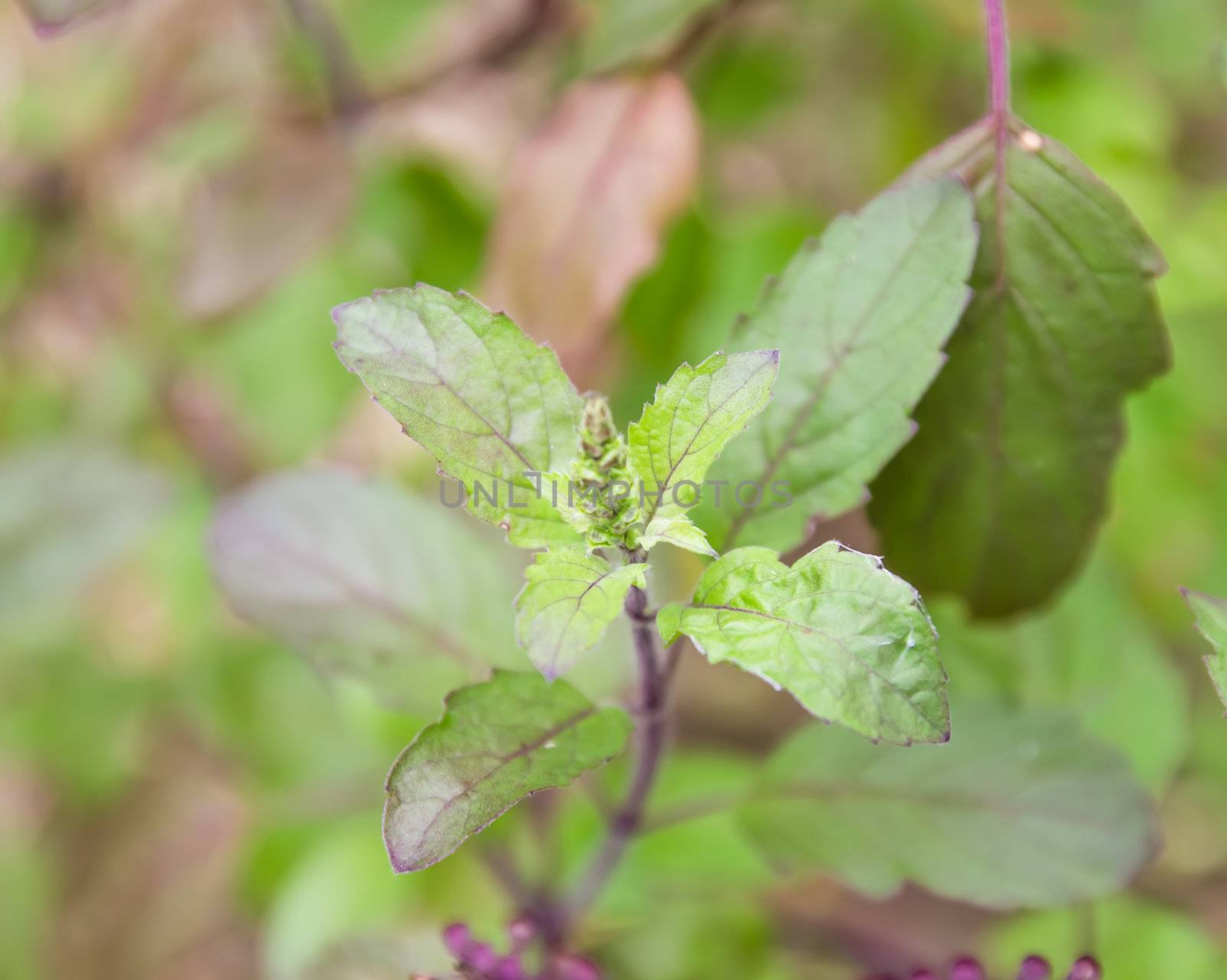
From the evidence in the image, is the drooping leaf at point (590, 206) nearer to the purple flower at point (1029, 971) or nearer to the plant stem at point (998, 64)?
the plant stem at point (998, 64)

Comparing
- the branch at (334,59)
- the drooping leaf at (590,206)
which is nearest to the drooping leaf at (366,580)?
the drooping leaf at (590,206)

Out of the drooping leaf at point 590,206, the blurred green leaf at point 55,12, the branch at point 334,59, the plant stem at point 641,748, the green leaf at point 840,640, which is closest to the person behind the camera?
the green leaf at point 840,640

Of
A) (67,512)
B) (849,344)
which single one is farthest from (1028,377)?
(67,512)

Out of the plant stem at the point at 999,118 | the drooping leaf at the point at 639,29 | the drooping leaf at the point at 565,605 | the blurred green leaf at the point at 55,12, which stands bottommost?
the drooping leaf at the point at 565,605

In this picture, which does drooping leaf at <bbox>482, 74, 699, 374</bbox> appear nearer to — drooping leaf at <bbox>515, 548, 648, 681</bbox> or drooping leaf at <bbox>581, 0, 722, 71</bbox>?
drooping leaf at <bbox>581, 0, 722, 71</bbox>

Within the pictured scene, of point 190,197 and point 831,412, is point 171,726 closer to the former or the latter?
point 190,197

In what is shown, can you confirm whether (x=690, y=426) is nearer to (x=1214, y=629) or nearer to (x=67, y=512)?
(x=1214, y=629)
